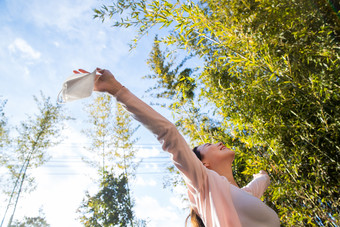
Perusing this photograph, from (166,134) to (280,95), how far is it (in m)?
1.58

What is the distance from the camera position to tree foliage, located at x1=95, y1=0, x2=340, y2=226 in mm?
1820

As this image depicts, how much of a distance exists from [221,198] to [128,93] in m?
0.55

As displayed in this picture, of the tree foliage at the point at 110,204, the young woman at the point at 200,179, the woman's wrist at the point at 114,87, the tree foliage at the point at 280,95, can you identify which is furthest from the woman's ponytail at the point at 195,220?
the tree foliage at the point at 110,204

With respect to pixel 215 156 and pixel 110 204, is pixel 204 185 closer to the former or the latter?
pixel 215 156

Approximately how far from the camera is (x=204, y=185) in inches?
33.5

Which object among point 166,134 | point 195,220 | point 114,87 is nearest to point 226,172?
point 195,220

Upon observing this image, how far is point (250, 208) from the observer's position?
0.88 meters

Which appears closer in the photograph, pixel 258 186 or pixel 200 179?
pixel 200 179

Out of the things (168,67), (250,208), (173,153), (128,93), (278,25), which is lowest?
(250,208)

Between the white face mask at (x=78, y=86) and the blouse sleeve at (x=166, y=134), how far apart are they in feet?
0.34

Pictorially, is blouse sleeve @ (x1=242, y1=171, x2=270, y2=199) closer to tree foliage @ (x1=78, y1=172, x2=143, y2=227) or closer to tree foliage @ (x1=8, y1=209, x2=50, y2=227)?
tree foliage @ (x1=78, y1=172, x2=143, y2=227)

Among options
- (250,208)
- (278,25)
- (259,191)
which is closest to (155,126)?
(250,208)

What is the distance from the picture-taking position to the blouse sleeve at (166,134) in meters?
0.76

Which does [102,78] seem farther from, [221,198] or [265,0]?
[265,0]
